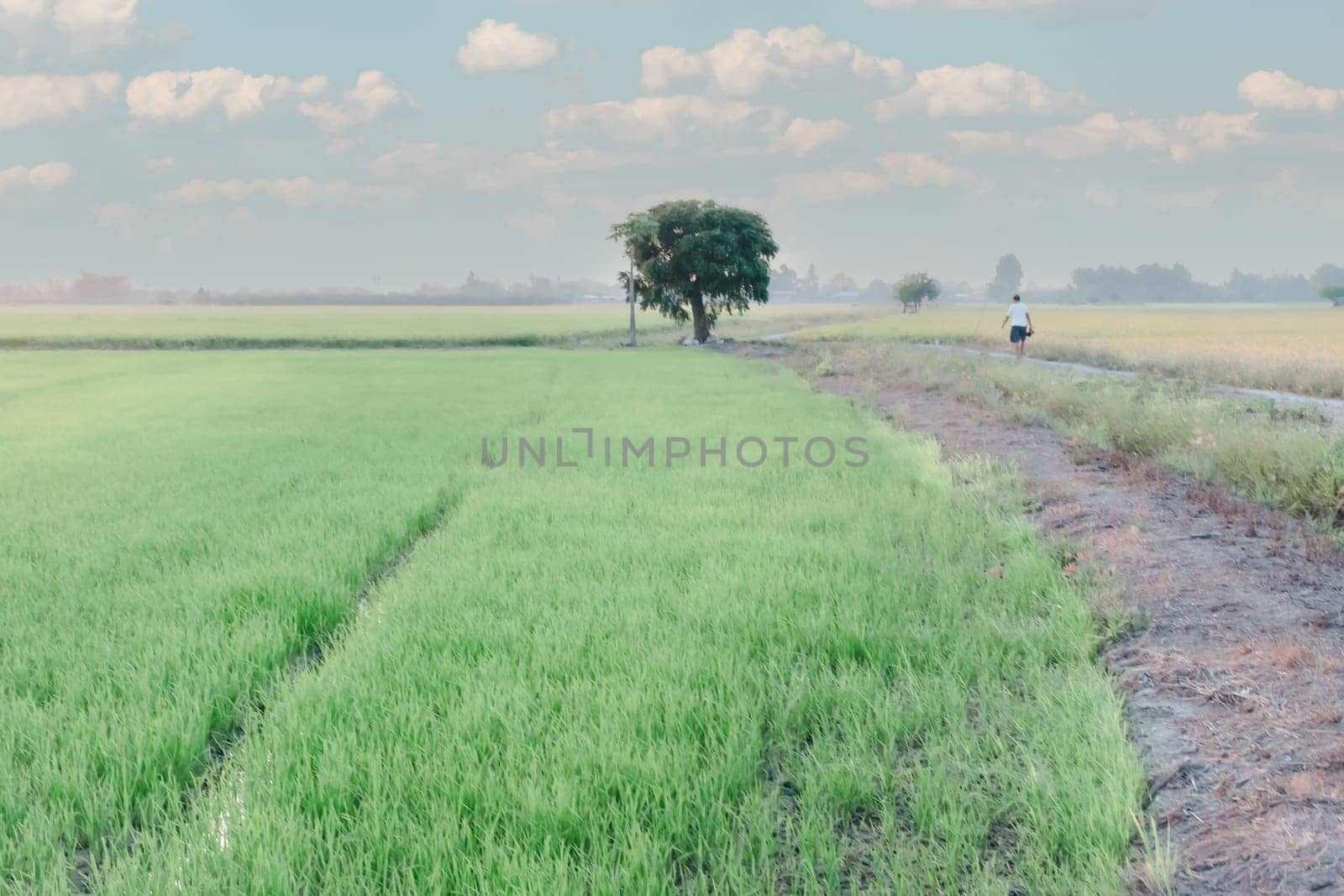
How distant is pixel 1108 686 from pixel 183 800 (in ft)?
11.3

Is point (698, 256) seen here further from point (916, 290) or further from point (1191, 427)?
point (916, 290)

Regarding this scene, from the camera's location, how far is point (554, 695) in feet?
11.4

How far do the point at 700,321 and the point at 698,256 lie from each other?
353 centimetres

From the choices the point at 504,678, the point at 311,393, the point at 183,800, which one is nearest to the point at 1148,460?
the point at 504,678

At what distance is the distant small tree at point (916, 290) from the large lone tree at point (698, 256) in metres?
75.2

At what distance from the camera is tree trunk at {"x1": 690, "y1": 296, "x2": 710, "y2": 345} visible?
40719 mm

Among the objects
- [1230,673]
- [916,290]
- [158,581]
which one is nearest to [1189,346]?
[1230,673]

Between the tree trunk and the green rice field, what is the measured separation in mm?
33422

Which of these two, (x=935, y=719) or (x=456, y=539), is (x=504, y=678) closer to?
(x=935, y=719)

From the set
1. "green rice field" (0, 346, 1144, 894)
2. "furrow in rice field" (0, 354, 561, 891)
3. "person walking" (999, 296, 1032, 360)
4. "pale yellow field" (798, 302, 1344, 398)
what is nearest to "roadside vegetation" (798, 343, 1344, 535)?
"green rice field" (0, 346, 1144, 894)

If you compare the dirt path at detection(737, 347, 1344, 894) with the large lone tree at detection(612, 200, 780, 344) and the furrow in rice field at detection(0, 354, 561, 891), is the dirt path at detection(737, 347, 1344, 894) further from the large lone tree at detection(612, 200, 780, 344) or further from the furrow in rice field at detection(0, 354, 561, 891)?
the large lone tree at detection(612, 200, 780, 344)

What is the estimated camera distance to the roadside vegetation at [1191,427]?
6371 mm

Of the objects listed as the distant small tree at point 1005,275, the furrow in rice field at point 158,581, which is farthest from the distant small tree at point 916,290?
the furrow in rice field at point 158,581

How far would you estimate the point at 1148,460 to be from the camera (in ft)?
27.1
